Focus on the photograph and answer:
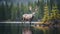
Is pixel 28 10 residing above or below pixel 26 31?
above

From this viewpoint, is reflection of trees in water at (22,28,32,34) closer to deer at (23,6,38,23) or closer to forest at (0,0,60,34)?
forest at (0,0,60,34)

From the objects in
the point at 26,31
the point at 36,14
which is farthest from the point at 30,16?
the point at 26,31

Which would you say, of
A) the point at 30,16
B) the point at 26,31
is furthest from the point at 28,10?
the point at 26,31

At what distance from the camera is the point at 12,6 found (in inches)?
141

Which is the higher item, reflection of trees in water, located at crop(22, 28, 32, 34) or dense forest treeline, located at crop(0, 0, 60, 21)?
dense forest treeline, located at crop(0, 0, 60, 21)

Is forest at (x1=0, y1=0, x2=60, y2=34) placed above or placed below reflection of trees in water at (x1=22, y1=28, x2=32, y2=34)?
above

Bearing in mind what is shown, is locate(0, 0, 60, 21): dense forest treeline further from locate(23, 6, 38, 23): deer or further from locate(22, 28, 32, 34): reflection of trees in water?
locate(22, 28, 32, 34): reflection of trees in water

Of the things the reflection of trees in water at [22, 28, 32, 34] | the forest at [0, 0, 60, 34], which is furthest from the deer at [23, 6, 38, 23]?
the reflection of trees in water at [22, 28, 32, 34]

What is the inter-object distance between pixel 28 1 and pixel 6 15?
436 millimetres

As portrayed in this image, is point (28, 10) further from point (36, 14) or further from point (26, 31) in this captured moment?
point (26, 31)

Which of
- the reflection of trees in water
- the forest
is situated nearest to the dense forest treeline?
the forest

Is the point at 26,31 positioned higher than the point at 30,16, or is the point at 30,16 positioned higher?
the point at 30,16

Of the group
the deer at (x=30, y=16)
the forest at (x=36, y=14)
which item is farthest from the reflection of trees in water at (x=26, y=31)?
the deer at (x=30, y=16)

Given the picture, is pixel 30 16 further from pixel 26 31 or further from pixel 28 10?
pixel 26 31
